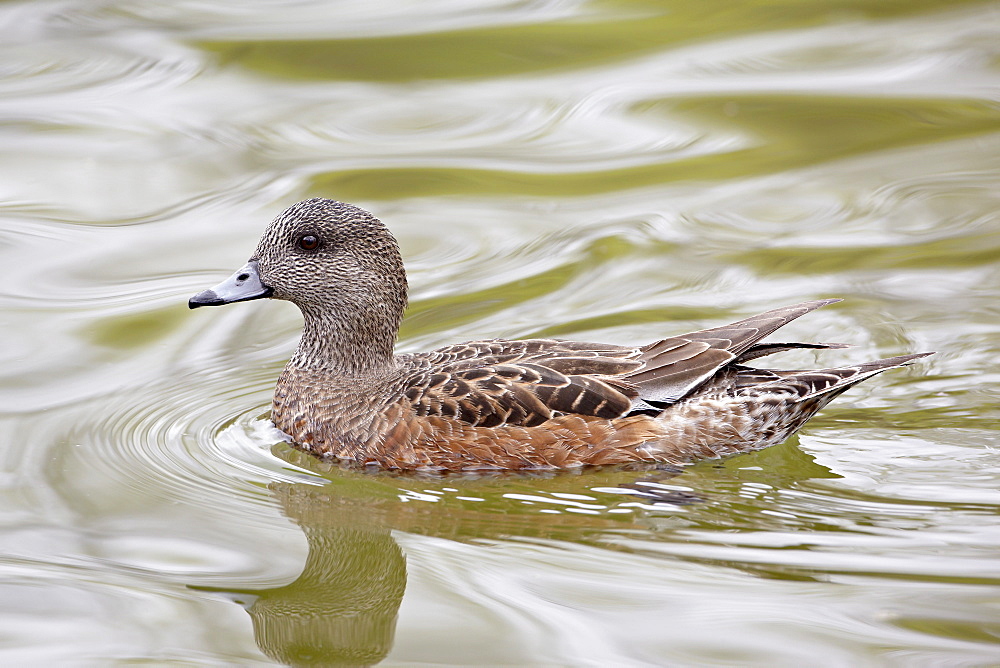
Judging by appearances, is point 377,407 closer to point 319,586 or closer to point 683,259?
point 319,586

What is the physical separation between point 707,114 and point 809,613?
7.17 meters

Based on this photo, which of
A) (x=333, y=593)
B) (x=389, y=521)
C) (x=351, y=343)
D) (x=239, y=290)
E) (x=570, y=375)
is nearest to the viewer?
(x=333, y=593)

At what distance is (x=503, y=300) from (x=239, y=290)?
2.47 m

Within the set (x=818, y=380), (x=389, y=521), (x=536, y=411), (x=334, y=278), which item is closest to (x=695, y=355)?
(x=818, y=380)

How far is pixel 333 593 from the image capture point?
5.68 m

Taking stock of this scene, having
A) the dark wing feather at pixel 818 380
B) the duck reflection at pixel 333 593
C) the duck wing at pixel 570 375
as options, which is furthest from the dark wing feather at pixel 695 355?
the duck reflection at pixel 333 593

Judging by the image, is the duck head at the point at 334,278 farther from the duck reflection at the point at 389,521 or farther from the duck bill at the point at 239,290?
the duck reflection at the point at 389,521

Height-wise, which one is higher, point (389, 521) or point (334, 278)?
point (334, 278)

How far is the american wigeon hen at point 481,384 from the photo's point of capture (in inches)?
262

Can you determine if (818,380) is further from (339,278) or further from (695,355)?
(339,278)

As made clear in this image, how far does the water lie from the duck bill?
823 mm

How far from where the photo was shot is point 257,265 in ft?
22.9

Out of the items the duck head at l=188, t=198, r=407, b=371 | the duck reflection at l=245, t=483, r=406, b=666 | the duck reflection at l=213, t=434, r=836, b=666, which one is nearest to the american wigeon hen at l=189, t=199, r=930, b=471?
the duck head at l=188, t=198, r=407, b=371

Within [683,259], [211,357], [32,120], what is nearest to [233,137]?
[32,120]
